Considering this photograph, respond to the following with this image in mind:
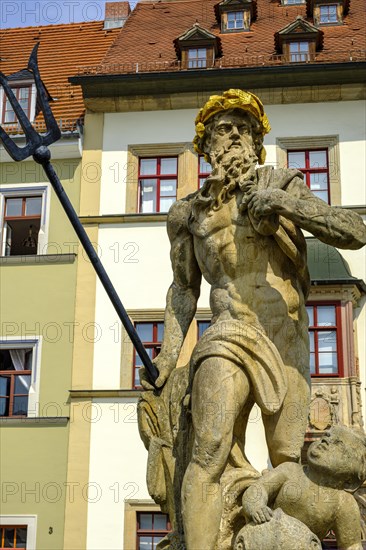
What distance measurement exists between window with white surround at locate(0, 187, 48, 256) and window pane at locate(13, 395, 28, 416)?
3231 mm

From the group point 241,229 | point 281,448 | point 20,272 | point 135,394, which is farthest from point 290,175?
point 20,272

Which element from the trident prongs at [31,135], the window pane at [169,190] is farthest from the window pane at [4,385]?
the trident prongs at [31,135]

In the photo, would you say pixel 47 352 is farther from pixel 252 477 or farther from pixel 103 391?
pixel 252 477

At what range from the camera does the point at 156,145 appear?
2262 cm

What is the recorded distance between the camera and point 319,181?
2205 cm

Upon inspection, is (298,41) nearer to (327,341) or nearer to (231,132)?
(327,341)

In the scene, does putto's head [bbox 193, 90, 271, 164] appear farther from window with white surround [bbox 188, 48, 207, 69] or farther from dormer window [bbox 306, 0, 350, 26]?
dormer window [bbox 306, 0, 350, 26]

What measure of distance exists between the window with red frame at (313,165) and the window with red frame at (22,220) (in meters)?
5.52

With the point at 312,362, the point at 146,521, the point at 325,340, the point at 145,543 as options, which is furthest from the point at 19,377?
the point at 325,340

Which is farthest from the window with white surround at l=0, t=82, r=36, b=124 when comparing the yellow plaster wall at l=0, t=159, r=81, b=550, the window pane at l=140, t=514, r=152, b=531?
the window pane at l=140, t=514, r=152, b=531

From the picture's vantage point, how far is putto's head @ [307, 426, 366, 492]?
16.0 ft

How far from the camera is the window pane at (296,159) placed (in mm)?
22266

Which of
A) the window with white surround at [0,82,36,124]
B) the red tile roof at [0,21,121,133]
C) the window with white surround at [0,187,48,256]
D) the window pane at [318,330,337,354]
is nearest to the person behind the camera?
the window pane at [318,330,337,354]

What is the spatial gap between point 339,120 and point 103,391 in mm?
7440
